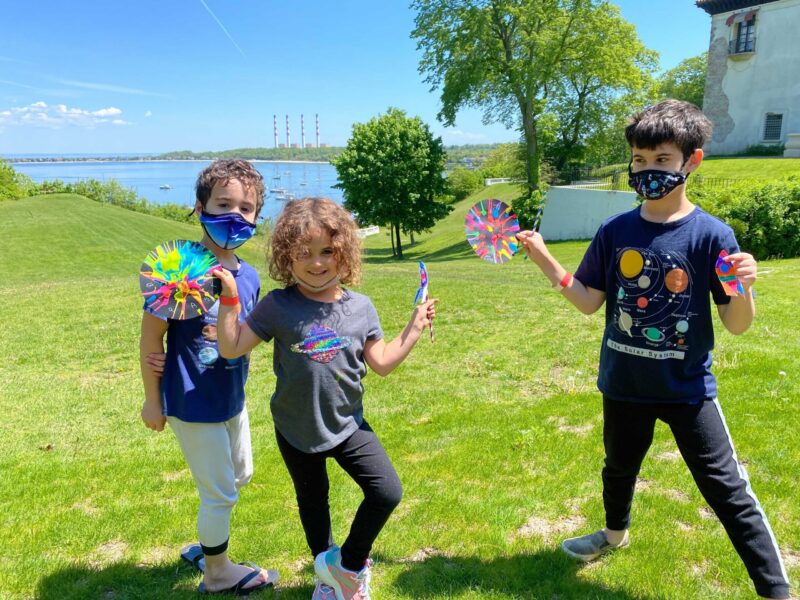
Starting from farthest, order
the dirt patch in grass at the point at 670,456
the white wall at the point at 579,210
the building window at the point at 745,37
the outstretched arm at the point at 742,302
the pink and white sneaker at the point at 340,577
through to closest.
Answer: the building window at the point at 745,37, the white wall at the point at 579,210, the dirt patch in grass at the point at 670,456, the pink and white sneaker at the point at 340,577, the outstretched arm at the point at 742,302

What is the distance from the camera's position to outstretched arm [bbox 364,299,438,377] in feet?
8.50

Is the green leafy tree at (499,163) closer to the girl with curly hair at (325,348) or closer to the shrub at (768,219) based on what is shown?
the shrub at (768,219)

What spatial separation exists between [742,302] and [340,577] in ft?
7.46

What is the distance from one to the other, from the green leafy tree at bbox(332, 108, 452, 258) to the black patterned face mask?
105 ft

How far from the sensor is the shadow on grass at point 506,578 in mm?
2885

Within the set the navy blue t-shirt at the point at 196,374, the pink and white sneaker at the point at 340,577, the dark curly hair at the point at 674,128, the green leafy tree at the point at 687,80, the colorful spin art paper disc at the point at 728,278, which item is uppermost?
the green leafy tree at the point at 687,80

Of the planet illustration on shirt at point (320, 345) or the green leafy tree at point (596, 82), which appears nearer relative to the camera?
the planet illustration on shirt at point (320, 345)

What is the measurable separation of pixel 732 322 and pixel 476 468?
2.44 m

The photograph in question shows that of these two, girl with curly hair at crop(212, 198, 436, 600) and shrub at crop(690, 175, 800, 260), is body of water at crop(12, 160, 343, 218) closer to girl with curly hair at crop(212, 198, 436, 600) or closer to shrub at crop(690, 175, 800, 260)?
girl with curly hair at crop(212, 198, 436, 600)

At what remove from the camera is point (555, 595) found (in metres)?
2.88

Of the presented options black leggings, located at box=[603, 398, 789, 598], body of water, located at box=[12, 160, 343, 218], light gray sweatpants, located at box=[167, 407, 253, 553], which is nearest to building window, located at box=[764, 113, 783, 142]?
body of water, located at box=[12, 160, 343, 218]

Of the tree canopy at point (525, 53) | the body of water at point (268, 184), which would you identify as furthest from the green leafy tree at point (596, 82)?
the body of water at point (268, 184)

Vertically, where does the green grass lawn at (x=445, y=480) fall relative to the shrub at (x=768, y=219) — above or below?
below

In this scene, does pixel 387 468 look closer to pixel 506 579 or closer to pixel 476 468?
pixel 506 579
